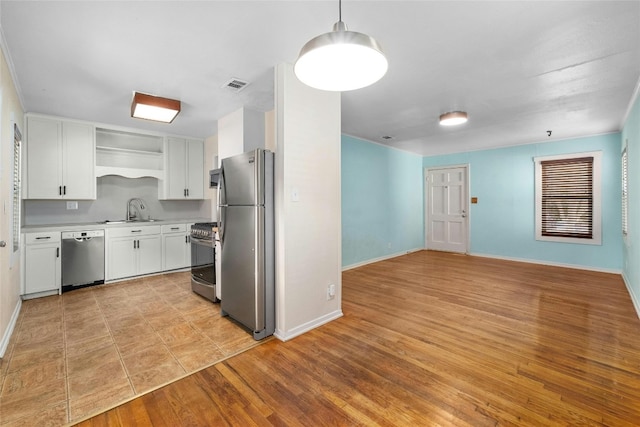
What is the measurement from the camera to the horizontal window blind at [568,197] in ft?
16.7

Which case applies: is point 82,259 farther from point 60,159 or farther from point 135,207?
point 60,159

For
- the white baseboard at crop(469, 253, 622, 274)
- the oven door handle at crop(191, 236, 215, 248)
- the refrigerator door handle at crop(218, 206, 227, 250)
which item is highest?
the refrigerator door handle at crop(218, 206, 227, 250)

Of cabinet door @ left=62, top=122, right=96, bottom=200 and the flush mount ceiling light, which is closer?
the flush mount ceiling light

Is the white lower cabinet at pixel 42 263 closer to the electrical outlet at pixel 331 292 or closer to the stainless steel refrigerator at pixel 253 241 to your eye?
the stainless steel refrigerator at pixel 253 241

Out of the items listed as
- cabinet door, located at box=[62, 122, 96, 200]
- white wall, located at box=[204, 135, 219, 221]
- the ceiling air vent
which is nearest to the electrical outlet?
the ceiling air vent

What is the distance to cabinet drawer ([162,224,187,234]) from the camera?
4.78m

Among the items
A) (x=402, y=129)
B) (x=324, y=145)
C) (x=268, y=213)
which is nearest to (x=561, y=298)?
(x=402, y=129)

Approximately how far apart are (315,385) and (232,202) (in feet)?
5.80

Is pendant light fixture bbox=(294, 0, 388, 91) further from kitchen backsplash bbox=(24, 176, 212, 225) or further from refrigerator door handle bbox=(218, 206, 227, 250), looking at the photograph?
kitchen backsplash bbox=(24, 176, 212, 225)

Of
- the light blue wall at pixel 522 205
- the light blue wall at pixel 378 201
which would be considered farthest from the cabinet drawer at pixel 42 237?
the light blue wall at pixel 522 205

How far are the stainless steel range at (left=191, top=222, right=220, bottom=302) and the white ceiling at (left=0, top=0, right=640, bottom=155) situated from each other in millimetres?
1603

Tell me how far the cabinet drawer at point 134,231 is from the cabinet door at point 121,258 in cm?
8

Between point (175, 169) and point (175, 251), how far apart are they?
4.79ft

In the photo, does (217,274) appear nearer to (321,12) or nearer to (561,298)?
(321,12)
